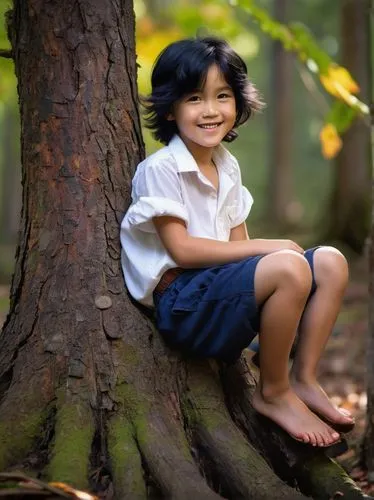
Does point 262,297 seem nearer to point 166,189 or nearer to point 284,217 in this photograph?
point 166,189

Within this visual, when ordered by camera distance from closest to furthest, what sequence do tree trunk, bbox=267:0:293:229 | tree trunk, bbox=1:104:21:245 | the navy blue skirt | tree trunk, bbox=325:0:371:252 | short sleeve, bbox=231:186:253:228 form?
the navy blue skirt → short sleeve, bbox=231:186:253:228 → tree trunk, bbox=325:0:371:252 → tree trunk, bbox=267:0:293:229 → tree trunk, bbox=1:104:21:245

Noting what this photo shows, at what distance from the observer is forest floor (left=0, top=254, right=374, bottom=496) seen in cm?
405

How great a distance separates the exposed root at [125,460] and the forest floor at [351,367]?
4.31 feet

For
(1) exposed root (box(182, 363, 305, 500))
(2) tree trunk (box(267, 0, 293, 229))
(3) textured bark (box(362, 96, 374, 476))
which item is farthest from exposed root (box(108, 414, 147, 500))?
(2) tree trunk (box(267, 0, 293, 229))

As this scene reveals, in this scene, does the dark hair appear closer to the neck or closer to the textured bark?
the neck

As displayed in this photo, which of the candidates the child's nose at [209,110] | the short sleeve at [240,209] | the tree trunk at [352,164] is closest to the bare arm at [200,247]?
the short sleeve at [240,209]

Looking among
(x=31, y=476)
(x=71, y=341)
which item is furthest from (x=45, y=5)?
(x=31, y=476)

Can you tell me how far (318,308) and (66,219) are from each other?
1.10m

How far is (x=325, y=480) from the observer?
2.98 metres

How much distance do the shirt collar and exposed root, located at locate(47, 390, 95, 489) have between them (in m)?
1.03

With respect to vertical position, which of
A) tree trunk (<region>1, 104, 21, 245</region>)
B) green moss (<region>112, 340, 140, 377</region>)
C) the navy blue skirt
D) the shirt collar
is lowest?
tree trunk (<region>1, 104, 21, 245</region>)

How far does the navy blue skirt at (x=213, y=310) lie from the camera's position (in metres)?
2.90

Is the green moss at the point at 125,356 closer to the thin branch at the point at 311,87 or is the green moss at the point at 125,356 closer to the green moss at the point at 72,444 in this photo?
the green moss at the point at 72,444

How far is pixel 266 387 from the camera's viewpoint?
3.10m
